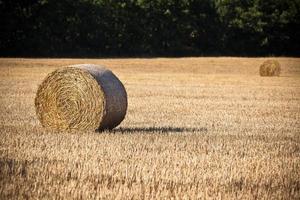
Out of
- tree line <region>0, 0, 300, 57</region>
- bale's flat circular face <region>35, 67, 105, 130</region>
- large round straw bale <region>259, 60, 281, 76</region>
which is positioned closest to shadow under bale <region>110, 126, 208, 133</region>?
bale's flat circular face <region>35, 67, 105, 130</region>

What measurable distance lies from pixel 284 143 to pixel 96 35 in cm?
4501

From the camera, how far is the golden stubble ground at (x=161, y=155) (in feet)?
23.5

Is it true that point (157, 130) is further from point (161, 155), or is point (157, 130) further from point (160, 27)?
point (160, 27)

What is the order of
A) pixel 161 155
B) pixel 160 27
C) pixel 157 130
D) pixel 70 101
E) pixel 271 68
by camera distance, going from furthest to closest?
1. pixel 160 27
2. pixel 271 68
3. pixel 70 101
4. pixel 157 130
5. pixel 161 155

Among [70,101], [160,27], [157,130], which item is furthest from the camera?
[160,27]

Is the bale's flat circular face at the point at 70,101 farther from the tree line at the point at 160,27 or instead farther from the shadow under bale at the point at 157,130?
the tree line at the point at 160,27

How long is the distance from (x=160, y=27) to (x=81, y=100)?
45.6m

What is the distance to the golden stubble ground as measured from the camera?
715cm

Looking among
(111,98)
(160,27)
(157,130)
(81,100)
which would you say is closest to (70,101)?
(81,100)

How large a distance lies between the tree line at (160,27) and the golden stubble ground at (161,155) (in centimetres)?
3554

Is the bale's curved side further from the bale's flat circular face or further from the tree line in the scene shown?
the tree line

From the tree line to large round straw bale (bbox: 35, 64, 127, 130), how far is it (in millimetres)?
38822

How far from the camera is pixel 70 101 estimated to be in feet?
40.6

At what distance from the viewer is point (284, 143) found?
10.7m
